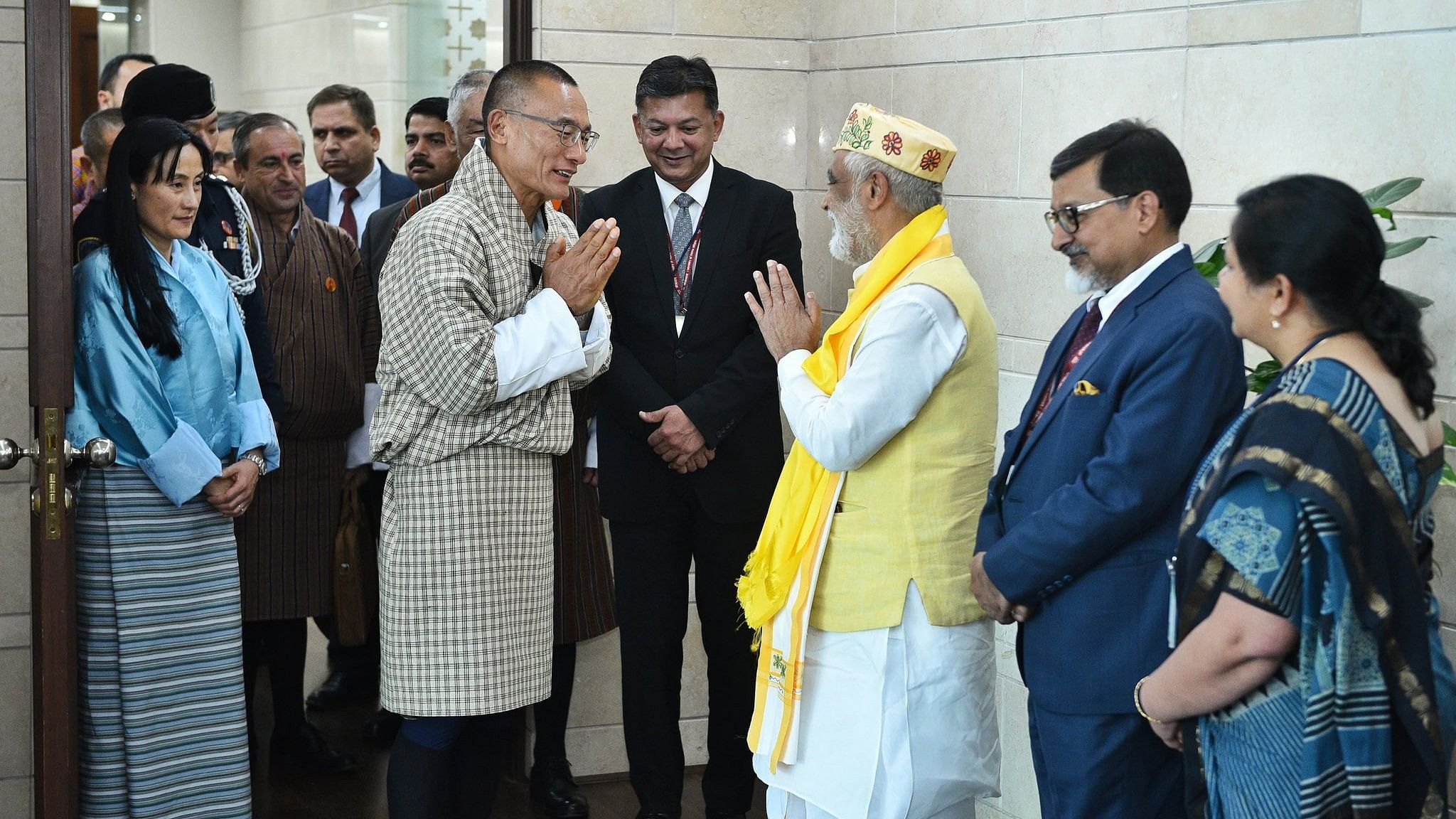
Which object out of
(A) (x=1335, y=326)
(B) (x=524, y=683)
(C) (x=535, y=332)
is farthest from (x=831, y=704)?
(A) (x=1335, y=326)

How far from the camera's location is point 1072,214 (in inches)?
82.8

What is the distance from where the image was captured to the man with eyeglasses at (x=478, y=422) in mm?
2586

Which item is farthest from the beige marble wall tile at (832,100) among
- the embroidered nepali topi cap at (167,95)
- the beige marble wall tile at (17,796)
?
the beige marble wall tile at (17,796)

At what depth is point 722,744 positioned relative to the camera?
3326 millimetres

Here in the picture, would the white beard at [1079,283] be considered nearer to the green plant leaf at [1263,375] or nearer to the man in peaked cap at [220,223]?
the green plant leaf at [1263,375]

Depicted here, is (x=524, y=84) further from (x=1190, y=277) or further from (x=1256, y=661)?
(x=1256, y=661)

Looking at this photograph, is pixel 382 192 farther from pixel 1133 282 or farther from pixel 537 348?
pixel 1133 282

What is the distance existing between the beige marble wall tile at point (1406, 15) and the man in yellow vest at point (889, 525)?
69 centimetres

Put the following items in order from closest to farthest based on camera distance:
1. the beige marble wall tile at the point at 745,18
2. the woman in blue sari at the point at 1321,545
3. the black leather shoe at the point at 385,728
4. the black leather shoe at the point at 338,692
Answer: the woman in blue sari at the point at 1321,545 < the beige marble wall tile at the point at 745,18 < the black leather shoe at the point at 385,728 < the black leather shoe at the point at 338,692

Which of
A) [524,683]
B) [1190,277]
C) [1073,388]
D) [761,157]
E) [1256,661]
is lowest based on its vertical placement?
[524,683]

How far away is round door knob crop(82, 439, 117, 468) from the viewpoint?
7.80ft

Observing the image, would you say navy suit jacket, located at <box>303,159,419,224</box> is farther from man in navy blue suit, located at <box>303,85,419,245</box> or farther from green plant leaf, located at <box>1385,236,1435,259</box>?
green plant leaf, located at <box>1385,236,1435,259</box>

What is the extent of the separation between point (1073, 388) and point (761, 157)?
77.1 inches

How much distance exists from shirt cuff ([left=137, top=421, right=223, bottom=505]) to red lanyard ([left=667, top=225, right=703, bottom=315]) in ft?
3.56
